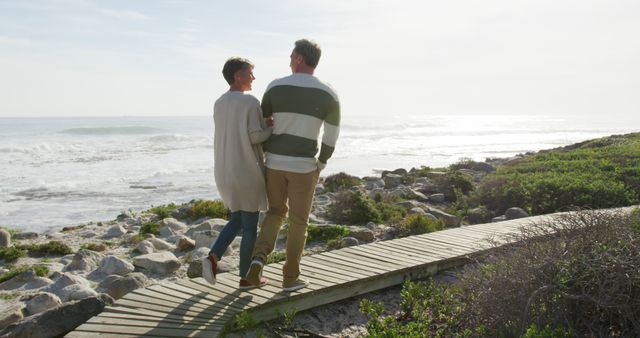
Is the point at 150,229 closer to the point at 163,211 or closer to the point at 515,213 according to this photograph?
the point at 163,211

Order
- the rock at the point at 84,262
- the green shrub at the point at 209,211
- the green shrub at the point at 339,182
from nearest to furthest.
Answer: the rock at the point at 84,262 < the green shrub at the point at 209,211 < the green shrub at the point at 339,182

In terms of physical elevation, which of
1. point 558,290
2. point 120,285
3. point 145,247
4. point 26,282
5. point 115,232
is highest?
point 558,290

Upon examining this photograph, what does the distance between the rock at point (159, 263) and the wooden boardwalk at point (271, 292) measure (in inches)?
98.1

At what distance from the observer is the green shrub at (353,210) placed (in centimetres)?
1188

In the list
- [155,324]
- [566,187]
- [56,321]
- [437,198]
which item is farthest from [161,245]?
[566,187]

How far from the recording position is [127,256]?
33.0 feet

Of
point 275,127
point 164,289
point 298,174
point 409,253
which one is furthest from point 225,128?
point 409,253

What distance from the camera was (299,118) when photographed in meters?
5.36

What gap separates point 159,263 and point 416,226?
14.0ft

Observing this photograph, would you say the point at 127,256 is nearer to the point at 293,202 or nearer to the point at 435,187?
the point at 293,202

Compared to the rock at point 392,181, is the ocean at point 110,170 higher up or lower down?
lower down

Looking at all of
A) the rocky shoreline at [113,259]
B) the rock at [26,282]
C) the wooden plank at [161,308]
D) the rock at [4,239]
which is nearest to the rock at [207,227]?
the rocky shoreline at [113,259]

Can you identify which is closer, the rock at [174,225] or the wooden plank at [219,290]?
the wooden plank at [219,290]

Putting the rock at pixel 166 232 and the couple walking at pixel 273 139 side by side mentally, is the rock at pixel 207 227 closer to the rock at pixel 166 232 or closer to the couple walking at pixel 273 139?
the rock at pixel 166 232
